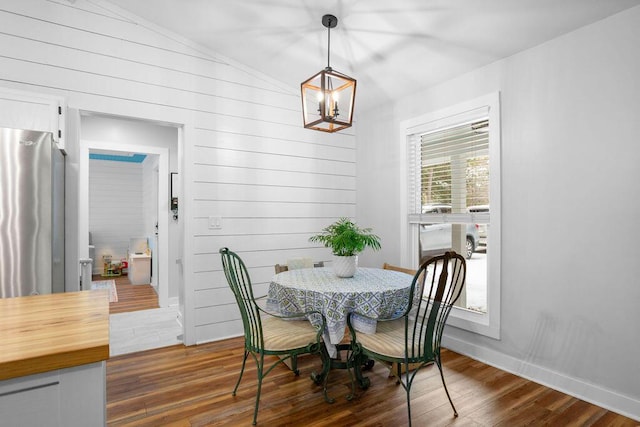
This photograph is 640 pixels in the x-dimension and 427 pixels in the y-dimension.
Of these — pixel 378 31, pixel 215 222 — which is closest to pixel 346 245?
pixel 215 222

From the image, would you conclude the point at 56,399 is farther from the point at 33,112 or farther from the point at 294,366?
the point at 33,112

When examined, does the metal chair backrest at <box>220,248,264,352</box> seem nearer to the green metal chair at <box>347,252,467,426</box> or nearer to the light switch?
the green metal chair at <box>347,252,467,426</box>

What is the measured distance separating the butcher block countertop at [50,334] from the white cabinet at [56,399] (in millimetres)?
29

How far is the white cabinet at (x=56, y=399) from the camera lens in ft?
2.57

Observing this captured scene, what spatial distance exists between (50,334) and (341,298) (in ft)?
5.04

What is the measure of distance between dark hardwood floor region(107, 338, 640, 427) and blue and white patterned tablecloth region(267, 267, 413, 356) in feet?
1.41

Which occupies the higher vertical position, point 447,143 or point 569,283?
point 447,143

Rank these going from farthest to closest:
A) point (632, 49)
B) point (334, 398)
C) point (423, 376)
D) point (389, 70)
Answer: point (389, 70) → point (423, 376) → point (334, 398) → point (632, 49)

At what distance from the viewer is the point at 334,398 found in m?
2.37

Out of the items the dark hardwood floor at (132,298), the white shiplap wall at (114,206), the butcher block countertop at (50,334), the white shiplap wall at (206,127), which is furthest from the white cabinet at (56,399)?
the white shiplap wall at (114,206)

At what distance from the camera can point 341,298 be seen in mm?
2207

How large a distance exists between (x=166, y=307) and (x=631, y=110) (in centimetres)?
527

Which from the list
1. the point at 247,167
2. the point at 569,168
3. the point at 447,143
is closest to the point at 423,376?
the point at 569,168

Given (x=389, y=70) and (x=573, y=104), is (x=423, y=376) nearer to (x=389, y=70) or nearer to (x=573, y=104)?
(x=573, y=104)
